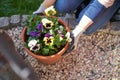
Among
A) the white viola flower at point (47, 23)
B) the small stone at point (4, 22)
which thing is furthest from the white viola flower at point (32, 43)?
the small stone at point (4, 22)

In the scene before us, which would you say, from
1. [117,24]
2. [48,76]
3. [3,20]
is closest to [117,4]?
[117,24]

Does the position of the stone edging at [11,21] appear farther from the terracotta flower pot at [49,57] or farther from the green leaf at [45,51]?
the green leaf at [45,51]

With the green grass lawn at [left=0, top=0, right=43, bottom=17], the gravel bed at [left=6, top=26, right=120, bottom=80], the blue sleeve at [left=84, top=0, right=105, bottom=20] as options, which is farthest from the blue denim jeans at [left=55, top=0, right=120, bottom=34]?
the green grass lawn at [left=0, top=0, right=43, bottom=17]

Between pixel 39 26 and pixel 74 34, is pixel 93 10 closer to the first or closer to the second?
pixel 74 34

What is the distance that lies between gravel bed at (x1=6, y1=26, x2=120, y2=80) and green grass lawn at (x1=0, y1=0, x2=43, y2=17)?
30cm

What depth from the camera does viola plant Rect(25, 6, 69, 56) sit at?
1.86 m

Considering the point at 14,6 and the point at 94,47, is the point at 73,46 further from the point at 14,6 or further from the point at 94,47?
the point at 14,6

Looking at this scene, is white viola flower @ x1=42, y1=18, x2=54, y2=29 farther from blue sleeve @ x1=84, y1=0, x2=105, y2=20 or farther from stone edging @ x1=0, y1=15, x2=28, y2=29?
stone edging @ x1=0, y1=15, x2=28, y2=29

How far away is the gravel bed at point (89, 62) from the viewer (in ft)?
6.84

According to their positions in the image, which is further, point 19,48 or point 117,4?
point 19,48

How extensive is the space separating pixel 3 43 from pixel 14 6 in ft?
4.70

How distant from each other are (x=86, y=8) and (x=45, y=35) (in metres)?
0.37

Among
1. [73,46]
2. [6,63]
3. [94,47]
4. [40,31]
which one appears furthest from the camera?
[94,47]

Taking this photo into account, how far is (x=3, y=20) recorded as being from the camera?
7.55ft
